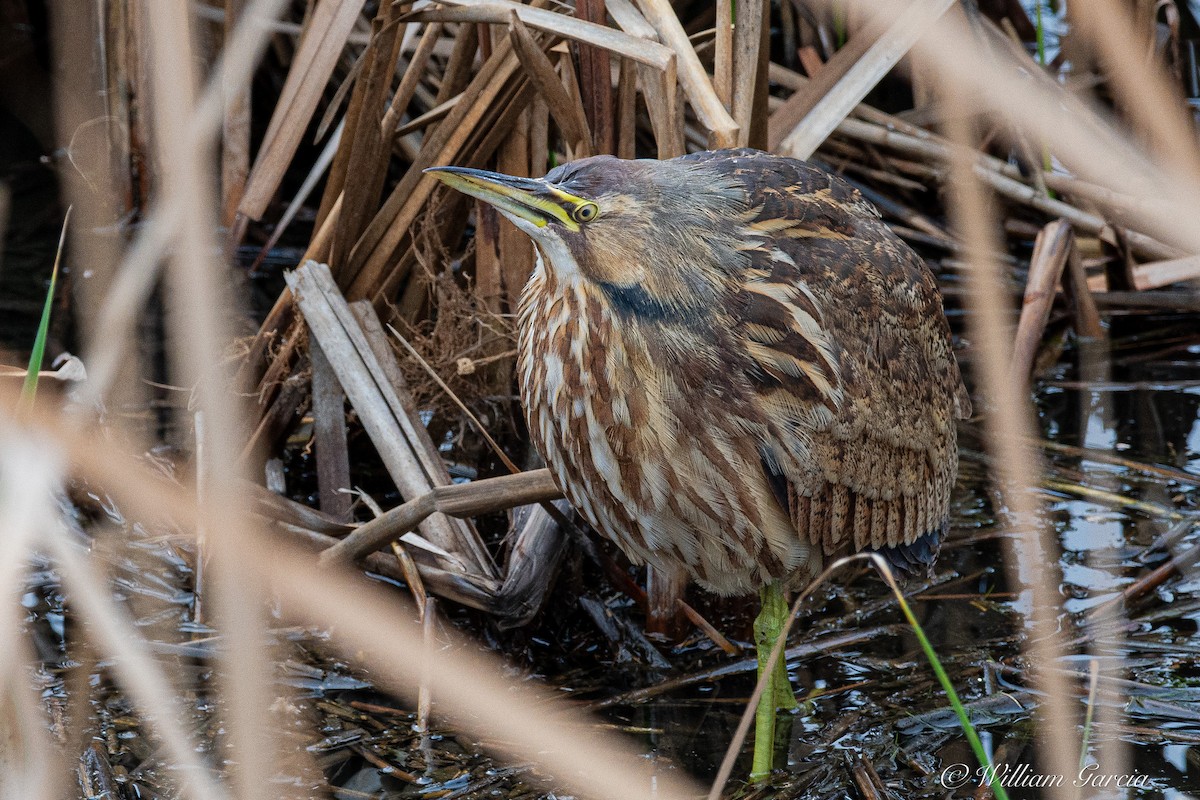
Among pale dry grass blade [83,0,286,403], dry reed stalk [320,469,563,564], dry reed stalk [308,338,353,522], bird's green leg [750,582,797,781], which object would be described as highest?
pale dry grass blade [83,0,286,403]

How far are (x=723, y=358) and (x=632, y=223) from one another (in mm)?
248

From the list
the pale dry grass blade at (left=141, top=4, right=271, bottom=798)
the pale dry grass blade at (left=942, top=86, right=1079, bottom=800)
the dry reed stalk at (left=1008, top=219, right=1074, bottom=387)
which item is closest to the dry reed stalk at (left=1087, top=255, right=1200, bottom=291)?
the dry reed stalk at (left=1008, top=219, right=1074, bottom=387)

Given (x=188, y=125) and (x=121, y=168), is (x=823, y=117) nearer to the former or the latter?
(x=188, y=125)

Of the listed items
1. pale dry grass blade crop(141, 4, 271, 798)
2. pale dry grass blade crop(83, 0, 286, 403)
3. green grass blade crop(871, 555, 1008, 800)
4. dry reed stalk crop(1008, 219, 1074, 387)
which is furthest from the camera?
dry reed stalk crop(1008, 219, 1074, 387)

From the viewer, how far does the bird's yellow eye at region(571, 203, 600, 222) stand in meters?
1.75

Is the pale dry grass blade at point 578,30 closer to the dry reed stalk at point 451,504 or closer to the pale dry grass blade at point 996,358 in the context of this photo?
the dry reed stalk at point 451,504

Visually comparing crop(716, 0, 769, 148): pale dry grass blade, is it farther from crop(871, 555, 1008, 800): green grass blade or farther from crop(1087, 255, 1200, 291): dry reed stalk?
crop(1087, 255, 1200, 291): dry reed stalk

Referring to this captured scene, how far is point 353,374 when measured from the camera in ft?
8.23

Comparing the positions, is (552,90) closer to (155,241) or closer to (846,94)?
(846,94)

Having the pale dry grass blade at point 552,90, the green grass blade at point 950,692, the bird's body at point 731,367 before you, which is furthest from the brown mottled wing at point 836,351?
the green grass blade at point 950,692

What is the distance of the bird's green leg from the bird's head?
2.02 feet

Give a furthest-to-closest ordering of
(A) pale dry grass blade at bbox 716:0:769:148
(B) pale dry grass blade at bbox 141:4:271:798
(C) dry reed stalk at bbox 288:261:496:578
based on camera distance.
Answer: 1. (C) dry reed stalk at bbox 288:261:496:578
2. (A) pale dry grass blade at bbox 716:0:769:148
3. (B) pale dry grass blade at bbox 141:4:271:798

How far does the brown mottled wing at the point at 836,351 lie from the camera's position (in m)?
1.93

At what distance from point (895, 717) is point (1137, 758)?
1.23ft
